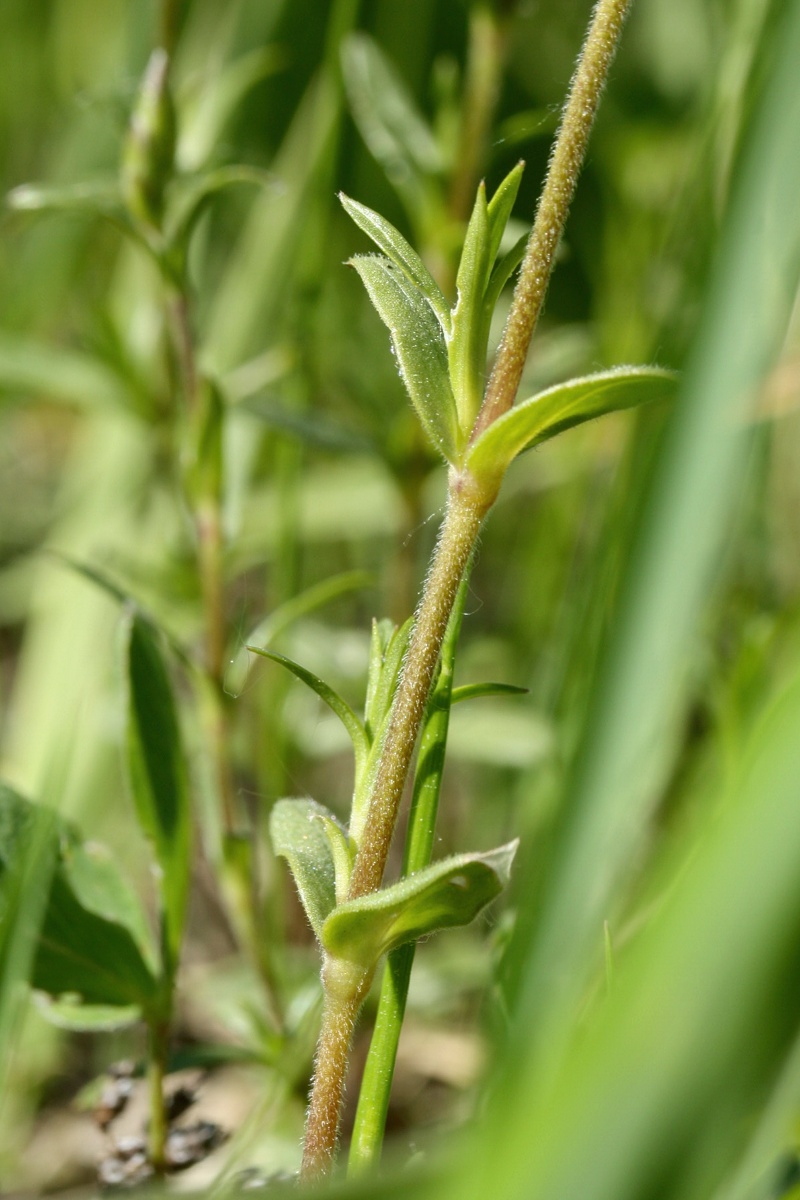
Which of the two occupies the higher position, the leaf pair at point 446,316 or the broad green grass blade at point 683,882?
the leaf pair at point 446,316

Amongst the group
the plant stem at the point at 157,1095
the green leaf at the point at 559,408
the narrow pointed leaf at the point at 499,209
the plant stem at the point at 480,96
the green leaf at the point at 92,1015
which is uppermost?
the plant stem at the point at 480,96

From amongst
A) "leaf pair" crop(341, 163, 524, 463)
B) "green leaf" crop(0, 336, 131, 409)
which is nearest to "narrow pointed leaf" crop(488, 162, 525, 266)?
"leaf pair" crop(341, 163, 524, 463)

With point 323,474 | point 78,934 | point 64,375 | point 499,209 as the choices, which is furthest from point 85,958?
point 323,474

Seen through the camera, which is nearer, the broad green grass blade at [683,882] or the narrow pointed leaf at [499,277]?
the broad green grass blade at [683,882]

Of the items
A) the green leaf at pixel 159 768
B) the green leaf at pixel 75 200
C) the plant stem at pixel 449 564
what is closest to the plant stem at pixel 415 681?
the plant stem at pixel 449 564

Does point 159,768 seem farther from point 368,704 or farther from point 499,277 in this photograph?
point 499,277

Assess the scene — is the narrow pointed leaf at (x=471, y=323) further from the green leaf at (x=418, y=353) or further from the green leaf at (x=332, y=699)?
the green leaf at (x=332, y=699)

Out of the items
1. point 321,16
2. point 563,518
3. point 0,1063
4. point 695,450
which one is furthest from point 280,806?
point 321,16

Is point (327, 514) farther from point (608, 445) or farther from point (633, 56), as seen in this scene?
point (633, 56)
